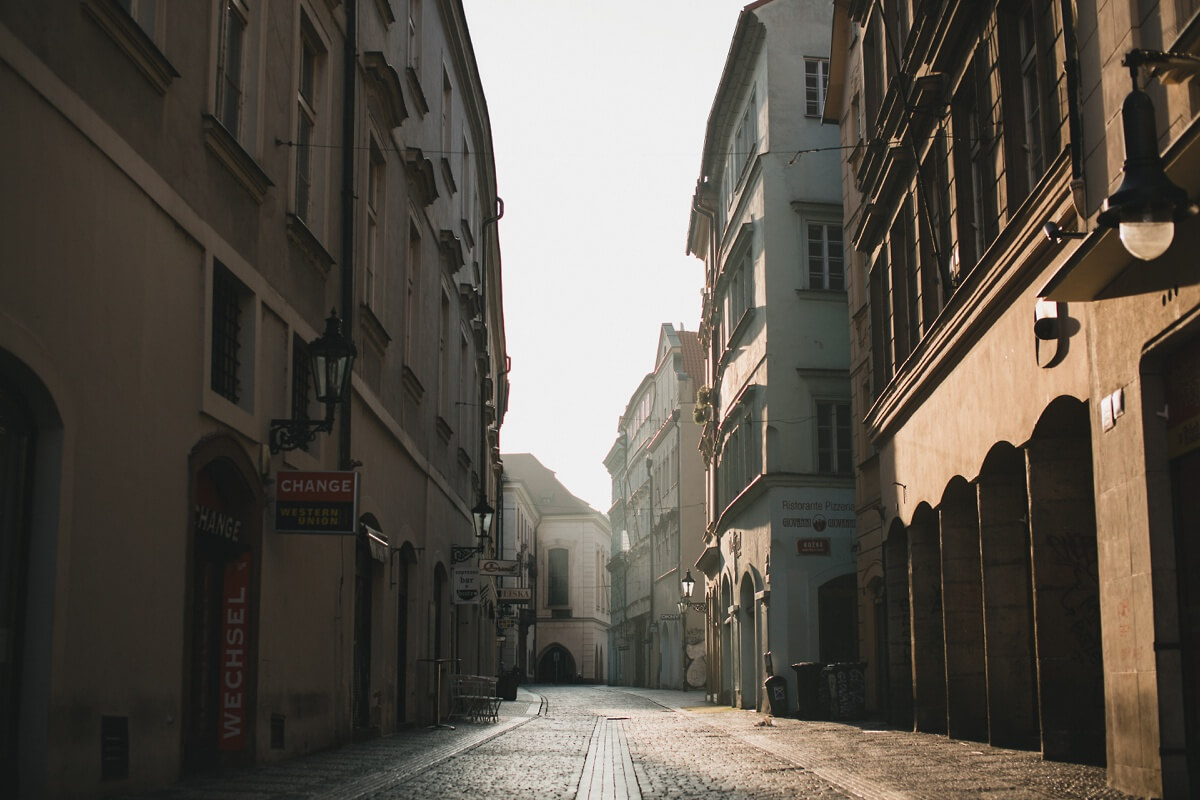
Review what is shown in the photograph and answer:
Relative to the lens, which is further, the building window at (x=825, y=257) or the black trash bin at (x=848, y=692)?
the building window at (x=825, y=257)

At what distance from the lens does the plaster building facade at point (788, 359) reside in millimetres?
30500

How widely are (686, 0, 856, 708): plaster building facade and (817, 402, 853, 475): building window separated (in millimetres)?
29

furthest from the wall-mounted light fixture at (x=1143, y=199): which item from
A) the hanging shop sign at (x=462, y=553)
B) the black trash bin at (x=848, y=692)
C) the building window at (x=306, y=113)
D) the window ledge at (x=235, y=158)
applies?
the hanging shop sign at (x=462, y=553)

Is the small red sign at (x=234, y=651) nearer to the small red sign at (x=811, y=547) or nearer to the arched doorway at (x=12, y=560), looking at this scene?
the arched doorway at (x=12, y=560)

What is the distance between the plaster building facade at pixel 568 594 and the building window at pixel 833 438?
65729 millimetres

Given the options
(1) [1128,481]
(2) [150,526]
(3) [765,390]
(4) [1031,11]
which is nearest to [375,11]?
(4) [1031,11]

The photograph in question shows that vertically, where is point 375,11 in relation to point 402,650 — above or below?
above

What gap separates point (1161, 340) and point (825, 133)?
2335 centimetres

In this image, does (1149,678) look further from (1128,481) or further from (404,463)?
(404,463)

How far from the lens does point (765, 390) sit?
104 ft

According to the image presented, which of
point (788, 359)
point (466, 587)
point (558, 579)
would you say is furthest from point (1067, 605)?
point (558, 579)

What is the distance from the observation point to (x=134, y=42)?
31.1 ft

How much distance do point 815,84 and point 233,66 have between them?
2233 cm

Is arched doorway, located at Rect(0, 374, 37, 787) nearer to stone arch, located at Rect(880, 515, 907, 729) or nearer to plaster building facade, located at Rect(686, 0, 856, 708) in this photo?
stone arch, located at Rect(880, 515, 907, 729)
